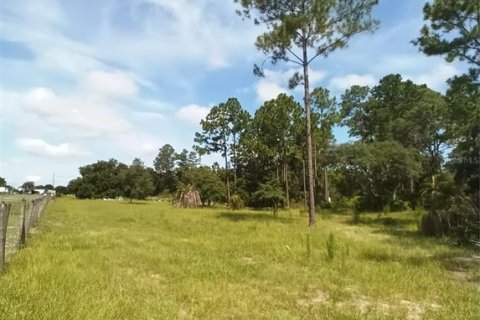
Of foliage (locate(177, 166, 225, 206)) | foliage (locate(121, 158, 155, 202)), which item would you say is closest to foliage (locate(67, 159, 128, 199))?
foliage (locate(121, 158, 155, 202))

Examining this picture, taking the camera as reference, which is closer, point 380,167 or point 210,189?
point 380,167

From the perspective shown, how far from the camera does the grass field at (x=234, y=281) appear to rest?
6.39m

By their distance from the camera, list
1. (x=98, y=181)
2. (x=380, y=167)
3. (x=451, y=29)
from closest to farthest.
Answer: (x=451, y=29), (x=380, y=167), (x=98, y=181)

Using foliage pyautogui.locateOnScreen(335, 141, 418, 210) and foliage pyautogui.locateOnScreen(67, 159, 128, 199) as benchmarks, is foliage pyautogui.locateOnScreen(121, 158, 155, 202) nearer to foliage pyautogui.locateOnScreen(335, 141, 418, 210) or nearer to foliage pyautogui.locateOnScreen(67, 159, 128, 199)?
foliage pyautogui.locateOnScreen(67, 159, 128, 199)

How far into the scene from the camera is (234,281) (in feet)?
28.7

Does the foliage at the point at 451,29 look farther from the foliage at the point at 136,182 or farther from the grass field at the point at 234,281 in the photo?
the foliage at the point at 136,182

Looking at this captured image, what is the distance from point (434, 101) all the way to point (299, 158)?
1557 centimetres

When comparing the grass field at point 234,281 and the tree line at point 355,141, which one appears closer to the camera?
the grass field at point 234,281

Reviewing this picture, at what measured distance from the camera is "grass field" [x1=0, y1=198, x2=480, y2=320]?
6.39m

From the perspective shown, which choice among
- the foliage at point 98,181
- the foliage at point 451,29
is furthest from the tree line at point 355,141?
the foliage at point 98,181

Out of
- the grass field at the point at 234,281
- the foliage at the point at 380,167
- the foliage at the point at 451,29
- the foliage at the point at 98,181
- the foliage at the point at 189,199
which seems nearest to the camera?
the grass field at the point at 234,281

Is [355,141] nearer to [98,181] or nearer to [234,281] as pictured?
[234,281]

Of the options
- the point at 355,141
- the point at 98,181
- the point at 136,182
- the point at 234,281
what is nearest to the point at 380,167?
the point at 355,141

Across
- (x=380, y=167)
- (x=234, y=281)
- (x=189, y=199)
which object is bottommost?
(x=234, y=281)
